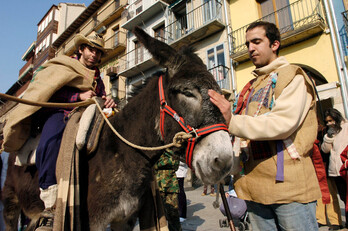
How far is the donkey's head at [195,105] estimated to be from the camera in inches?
58.2

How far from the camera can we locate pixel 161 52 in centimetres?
193

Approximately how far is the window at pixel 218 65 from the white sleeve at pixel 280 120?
423 inches

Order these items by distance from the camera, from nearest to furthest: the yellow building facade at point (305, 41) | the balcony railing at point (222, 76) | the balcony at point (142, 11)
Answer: the yellow building facade at point (305, 41), the balcony railing at point (222, 76), the balcony at point (142, 11)

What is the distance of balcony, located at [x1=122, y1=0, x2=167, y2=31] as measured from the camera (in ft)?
54.9

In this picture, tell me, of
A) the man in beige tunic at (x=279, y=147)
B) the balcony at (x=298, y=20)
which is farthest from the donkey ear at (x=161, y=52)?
the balcony at (x=298, y=20)

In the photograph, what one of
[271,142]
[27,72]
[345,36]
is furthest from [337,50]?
[27,72]

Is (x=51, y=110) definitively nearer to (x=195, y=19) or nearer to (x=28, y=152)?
(x=28, y=152)

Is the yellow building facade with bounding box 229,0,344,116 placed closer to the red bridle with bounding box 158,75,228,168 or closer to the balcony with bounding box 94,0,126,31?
the red bridle with bounding box 158,75,228,168

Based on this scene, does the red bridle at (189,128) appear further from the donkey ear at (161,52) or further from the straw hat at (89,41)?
the straw hat at (89,41)

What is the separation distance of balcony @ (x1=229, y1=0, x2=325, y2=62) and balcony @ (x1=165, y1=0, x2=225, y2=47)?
9.36 ft

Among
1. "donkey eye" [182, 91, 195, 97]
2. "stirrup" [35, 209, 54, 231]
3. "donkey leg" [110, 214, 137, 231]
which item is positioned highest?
"donkey eye" [182, 91, 195, 97]

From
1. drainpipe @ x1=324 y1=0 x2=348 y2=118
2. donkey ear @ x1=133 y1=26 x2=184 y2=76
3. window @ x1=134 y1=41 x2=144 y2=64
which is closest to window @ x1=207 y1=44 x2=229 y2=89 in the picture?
drainpipe @ x1=324 y1=0 x2=348 y2=118

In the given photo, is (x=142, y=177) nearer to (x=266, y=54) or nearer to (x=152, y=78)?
(x=152, y=78)

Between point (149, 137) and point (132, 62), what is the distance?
17.7 meters
